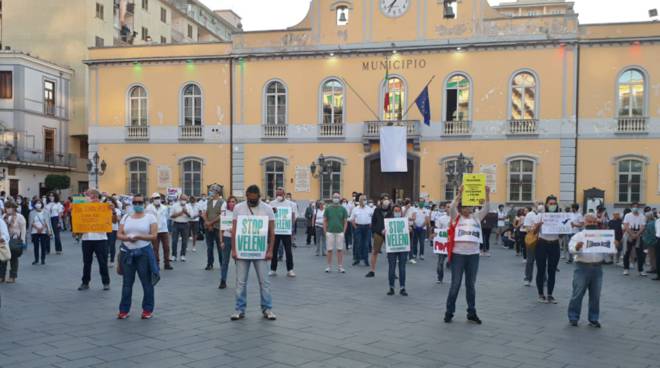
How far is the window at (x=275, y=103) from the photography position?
30656mm

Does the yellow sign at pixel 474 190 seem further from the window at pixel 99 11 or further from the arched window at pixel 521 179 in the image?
the window at pixel 99 11

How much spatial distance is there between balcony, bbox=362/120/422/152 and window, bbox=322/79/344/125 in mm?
1496

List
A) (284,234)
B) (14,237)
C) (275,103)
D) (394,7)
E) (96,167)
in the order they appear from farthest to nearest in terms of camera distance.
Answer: (96,167), (275,103), (394,7), (284,234), (14,237)

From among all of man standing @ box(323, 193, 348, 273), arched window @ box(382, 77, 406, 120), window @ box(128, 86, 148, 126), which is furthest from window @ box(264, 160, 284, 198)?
man standing @ box(323, 193, 348, 273)

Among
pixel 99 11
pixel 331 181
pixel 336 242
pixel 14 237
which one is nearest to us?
pixel 14 237

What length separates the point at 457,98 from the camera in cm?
2850

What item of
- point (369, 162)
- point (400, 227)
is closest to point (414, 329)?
point (400, 227)

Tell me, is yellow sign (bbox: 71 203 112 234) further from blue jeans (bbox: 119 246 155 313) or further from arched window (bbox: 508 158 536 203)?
arched window (bbox: 508 158 536 203)

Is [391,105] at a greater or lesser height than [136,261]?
greater

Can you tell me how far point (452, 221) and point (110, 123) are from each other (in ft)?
92.0

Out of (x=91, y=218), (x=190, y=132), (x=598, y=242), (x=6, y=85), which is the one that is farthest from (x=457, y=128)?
(x=6, y=85)

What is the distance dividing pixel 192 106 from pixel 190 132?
1429mm

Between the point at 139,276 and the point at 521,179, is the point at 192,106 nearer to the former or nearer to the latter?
the point at 521,179

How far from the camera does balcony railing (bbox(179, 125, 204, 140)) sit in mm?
31531
